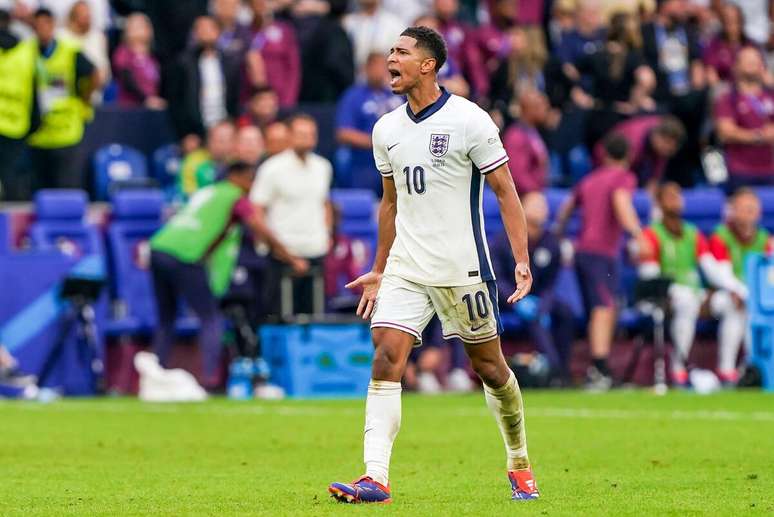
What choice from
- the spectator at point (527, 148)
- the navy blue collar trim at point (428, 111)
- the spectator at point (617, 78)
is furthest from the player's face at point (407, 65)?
the spectator at point (617, 78)

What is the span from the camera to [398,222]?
877cm

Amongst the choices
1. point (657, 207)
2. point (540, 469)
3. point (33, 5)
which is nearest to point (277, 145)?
point (33, 5)

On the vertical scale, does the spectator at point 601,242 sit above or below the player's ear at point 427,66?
below

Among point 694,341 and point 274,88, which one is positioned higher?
point 274,88

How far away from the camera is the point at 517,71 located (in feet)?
72.8

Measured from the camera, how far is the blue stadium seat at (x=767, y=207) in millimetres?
21156

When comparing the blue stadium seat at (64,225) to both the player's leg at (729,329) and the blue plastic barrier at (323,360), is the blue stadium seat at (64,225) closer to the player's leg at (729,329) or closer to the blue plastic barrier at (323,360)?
the blue plastic barrier at (323,360)

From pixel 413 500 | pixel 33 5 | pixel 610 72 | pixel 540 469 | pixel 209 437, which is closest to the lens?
pixel 413 500

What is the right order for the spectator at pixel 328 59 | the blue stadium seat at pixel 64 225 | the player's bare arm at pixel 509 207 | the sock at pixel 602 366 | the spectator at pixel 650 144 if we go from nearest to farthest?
1. the player's bare arm at pixel 509 207
2. the blue stadium seat at pixel 64 225
3. the sock at pixel 602 366
4. the spectator at pixel 650 144
5. the spectator at pixel 328 59

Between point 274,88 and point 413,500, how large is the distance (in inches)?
511

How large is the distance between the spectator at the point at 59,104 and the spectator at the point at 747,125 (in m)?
7.67

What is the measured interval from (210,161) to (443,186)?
11.2 metres

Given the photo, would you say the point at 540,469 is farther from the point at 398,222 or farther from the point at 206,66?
the point at 206,66

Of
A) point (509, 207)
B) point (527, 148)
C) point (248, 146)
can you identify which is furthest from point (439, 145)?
point (527, 148)
